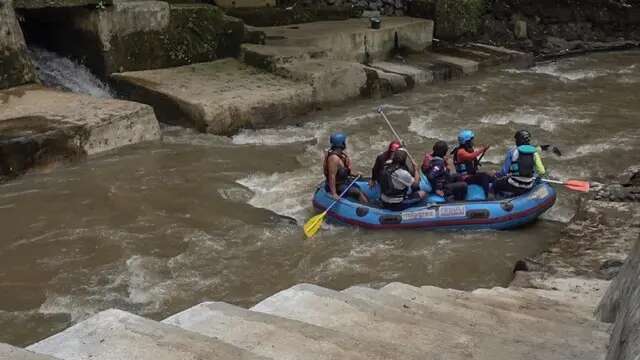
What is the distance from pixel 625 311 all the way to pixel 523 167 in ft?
14.9

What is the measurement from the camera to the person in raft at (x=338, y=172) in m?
7.20

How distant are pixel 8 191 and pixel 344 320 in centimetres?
560

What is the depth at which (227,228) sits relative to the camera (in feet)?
22.4

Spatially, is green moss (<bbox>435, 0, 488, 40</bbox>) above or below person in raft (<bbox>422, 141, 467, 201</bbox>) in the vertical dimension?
above

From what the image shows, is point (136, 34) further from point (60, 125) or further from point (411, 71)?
point (411, 71)

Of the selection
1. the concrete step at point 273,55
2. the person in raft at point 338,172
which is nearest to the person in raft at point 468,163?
the person in raft at point 338,172

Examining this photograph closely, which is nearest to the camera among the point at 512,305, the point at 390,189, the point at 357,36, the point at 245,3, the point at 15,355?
the point at 15,355

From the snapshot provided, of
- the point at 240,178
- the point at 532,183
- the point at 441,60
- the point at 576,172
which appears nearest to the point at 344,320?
the point at 532,183

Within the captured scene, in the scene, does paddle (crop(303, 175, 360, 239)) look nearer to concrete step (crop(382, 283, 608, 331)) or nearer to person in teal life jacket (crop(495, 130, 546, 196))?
person in teal life jacket (crop(495, 130, 546, 196))

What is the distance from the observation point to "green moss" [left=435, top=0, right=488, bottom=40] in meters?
16.1

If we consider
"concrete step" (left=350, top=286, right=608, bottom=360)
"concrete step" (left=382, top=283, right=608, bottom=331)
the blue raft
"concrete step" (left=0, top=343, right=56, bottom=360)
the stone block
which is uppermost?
the stone block

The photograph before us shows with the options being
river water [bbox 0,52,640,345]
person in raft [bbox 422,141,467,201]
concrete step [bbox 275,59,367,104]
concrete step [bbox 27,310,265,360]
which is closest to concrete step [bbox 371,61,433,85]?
concrete step [bbox 275,59,367,104]

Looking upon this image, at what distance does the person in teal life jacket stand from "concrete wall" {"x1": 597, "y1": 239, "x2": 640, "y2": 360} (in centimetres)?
323

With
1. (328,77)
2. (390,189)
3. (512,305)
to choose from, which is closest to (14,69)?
(328,77)
